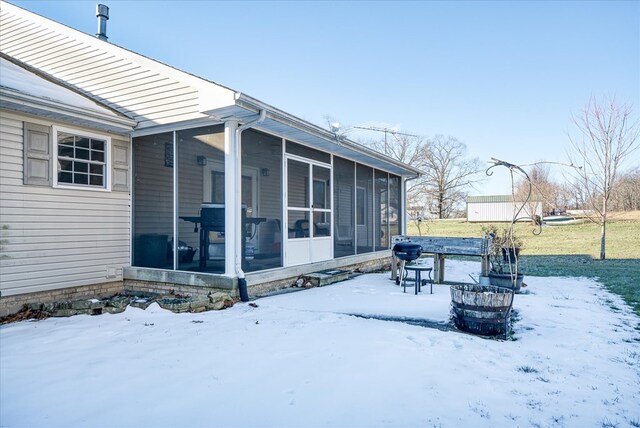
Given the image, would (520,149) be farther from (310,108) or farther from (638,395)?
(638,395)

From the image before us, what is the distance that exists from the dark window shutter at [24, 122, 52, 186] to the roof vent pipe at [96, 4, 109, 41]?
3467mm

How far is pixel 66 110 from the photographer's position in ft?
17.3

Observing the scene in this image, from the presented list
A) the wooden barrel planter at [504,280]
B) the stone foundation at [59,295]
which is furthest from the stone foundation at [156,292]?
the wooden barrel planter at [504,280]

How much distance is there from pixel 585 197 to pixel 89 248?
49.8ft

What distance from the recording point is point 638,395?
2.63 meters

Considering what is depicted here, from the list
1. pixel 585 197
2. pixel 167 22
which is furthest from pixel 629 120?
pixel 167 22

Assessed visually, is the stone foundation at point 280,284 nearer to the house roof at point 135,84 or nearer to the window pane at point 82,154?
the house roof at point 135,84

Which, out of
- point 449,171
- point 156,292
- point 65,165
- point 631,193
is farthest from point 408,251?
point 449,171

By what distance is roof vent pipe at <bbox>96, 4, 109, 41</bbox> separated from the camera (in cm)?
784

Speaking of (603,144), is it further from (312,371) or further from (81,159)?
(81,159)

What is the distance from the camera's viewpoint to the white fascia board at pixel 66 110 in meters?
4.77

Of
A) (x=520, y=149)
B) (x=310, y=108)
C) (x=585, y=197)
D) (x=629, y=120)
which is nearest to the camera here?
(x=629, y=120)

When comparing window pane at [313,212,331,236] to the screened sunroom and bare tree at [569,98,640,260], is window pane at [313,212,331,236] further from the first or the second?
bare tree at [569,98,640,260]

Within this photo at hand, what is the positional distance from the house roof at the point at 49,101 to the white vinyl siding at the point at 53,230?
0.32 meters
